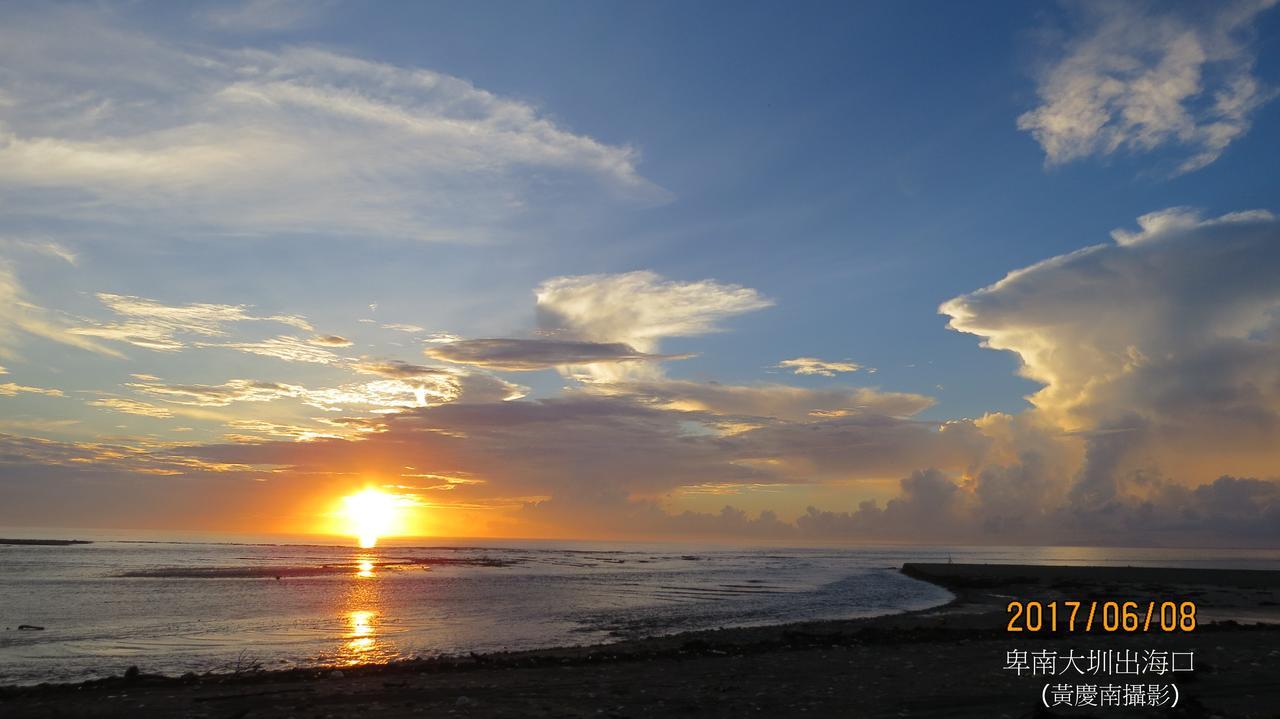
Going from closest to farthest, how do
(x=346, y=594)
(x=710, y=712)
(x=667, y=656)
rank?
(x=710, y=712), (x=667, y=656), (x=346, y=594)

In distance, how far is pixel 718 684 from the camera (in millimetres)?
20078

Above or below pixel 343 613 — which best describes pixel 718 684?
above

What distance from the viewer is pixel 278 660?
29.6 metres

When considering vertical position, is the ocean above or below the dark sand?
below

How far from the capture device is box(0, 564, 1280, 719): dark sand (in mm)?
16688

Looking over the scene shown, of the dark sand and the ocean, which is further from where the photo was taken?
the ocean

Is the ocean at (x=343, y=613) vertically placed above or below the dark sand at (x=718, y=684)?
below

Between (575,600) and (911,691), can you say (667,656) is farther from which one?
(575,600)

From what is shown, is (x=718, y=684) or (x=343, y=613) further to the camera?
(x=343, y=613)

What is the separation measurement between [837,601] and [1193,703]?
147 feet

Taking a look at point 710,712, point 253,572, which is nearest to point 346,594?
point 253,572

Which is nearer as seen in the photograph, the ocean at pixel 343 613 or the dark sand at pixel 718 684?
the dark sand at pixel 718 684

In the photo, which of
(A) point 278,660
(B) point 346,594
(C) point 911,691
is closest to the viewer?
(C) point 911,691

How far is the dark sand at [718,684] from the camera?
16.7m
